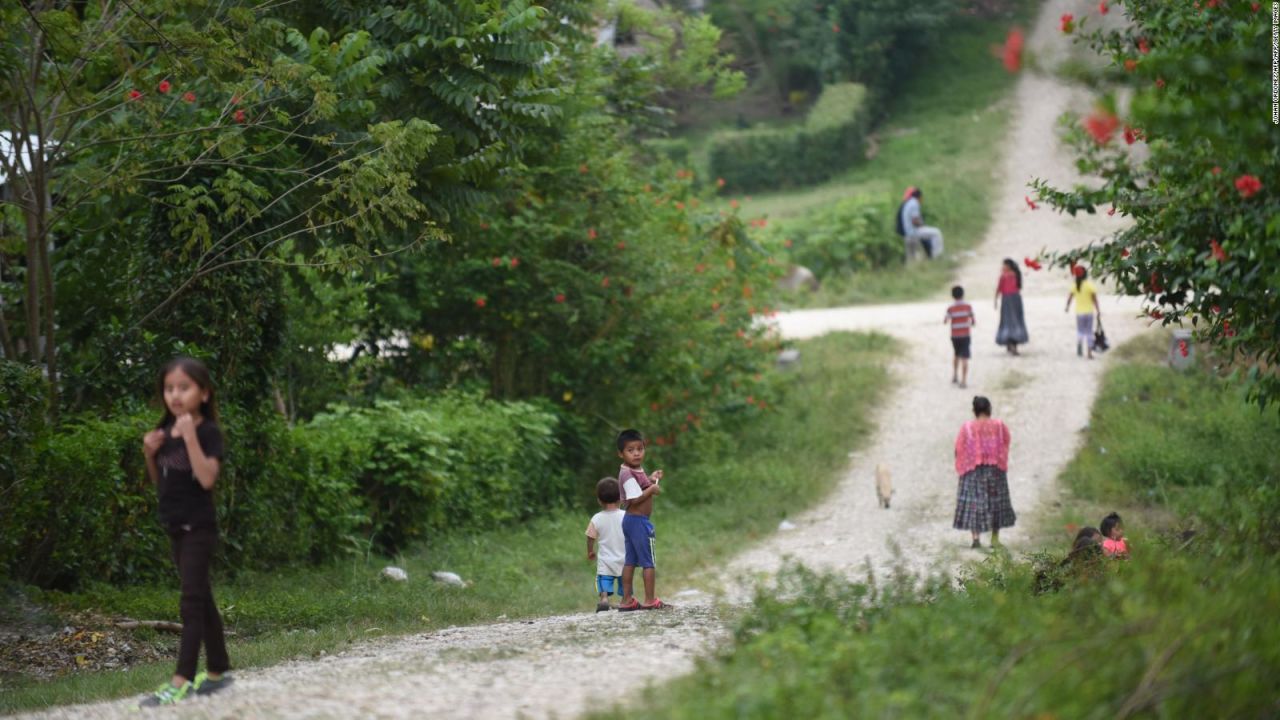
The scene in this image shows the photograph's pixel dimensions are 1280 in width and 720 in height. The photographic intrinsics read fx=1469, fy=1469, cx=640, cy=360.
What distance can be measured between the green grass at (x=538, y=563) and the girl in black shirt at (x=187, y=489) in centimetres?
143

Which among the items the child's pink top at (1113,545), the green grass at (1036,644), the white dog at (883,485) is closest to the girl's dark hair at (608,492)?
the green grass at (1036,644)

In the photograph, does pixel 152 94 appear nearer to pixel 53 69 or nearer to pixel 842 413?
pixel 53 69

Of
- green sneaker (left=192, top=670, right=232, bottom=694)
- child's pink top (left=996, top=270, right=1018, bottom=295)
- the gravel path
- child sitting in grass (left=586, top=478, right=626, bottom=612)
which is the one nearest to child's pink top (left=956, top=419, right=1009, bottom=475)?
the gravel path

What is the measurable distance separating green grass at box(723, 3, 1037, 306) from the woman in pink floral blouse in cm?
1026

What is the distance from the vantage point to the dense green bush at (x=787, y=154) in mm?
38844

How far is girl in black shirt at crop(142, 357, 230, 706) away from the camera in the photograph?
6.86m

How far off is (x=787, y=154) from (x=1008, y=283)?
1781 centimetres

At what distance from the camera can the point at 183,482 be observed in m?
6.91

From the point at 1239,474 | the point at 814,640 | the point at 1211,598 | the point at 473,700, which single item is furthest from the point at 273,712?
the point at 1239,474

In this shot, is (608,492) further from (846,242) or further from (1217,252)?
(846,242)

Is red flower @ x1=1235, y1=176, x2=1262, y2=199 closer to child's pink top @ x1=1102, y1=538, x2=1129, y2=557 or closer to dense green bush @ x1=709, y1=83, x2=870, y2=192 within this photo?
child's pink top @ x1=1102, y1=538, x2=1129, y2=557

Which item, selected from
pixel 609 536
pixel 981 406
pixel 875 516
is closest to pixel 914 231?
pixel 875 516

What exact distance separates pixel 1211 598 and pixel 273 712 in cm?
400

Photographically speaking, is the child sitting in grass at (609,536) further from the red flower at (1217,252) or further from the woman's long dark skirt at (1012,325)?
the woman's long dark skirt at (1012,325)
